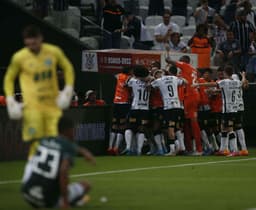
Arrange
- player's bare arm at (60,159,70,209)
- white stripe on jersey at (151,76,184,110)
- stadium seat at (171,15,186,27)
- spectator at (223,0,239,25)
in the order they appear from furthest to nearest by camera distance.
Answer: stadium seat at (171,15,186,27), spectator at (223,0,239,25), white stripe on jersey at (151,76,184,110), player's bare arm at (60,159,70,209)

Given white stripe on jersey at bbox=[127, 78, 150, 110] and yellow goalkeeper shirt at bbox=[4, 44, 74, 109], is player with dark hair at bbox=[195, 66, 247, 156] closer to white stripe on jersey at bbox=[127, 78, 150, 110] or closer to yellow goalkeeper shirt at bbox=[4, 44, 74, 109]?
white stripe on jersey at bbox=[127, 78, 150, 110]

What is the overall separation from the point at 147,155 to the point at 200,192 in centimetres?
965

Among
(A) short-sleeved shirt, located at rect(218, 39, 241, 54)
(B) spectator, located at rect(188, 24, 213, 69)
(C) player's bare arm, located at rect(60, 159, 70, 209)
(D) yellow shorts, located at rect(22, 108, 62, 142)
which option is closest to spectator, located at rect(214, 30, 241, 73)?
(A) short-sleeved shirt, located at rect(218, 39, 241, 54)

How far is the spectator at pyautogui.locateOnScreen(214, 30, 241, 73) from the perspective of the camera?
91.5ft

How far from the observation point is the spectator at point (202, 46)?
27219mm

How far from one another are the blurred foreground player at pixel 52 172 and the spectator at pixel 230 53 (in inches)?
628

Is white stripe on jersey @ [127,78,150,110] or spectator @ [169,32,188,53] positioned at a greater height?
spectator @ [169,32,188,53]

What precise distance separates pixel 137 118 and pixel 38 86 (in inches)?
448

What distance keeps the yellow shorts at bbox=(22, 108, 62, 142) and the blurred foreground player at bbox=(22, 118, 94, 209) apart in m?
0.65

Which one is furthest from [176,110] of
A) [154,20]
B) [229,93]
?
[154,20]

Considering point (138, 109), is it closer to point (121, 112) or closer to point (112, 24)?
point (121, 112)

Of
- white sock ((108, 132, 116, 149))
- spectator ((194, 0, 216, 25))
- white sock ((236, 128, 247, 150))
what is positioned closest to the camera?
white sock ((236, 128, 247, 150))

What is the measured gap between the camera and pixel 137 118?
24453 millimetres

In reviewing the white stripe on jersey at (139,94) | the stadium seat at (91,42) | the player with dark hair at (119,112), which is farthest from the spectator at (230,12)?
the white stripe on jersey at (139,94)
